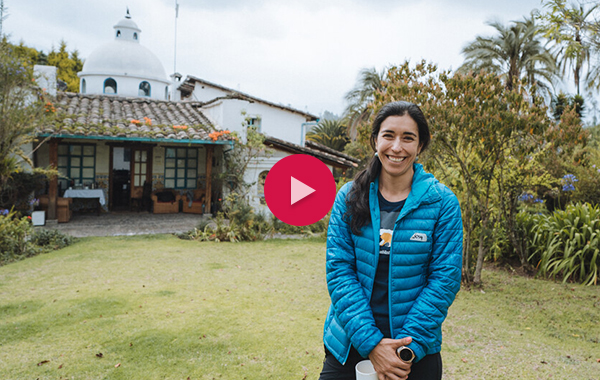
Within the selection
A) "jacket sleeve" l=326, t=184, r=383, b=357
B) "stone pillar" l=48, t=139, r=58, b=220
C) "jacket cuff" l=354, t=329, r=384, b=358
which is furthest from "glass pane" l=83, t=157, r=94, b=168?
"jacket cuff" l=354, t=329, r=384, b=358

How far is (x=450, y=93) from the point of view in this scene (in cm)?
592

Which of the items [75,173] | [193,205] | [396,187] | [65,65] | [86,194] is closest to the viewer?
[396,187]

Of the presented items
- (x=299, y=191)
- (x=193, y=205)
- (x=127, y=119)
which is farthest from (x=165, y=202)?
(x=299, y=191)

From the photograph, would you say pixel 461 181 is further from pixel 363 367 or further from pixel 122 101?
pixel 122 101

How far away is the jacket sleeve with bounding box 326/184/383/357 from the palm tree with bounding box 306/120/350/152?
82.7 feet

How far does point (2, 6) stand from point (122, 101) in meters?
8.02

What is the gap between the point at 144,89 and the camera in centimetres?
2092

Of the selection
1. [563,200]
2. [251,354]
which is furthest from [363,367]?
[563,200]

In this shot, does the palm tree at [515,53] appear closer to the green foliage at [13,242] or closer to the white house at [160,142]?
the white house at [160,142]

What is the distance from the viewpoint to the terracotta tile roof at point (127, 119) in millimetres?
12469

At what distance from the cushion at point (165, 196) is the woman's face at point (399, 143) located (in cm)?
1428

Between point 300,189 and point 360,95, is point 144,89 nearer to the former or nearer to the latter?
point 360,95

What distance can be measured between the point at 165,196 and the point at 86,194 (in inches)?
102

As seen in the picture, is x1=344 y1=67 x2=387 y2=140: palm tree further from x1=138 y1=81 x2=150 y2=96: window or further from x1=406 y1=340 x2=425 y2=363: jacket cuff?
x1=406 y1=340 x2=425 y2=363: jacket cuff
